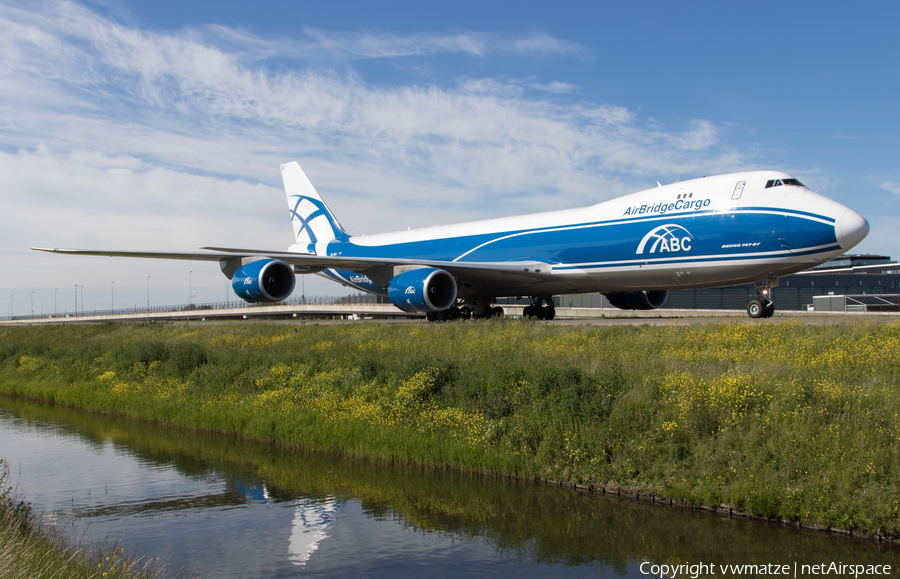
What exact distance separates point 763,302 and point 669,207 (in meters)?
4.21

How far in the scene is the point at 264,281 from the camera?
24.7 metres

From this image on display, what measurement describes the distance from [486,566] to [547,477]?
11.4ft

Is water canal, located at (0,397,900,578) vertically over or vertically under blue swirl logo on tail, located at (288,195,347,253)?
under

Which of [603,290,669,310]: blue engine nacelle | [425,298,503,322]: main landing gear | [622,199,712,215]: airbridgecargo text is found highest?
[622,199,712,215]: airbridgecargo text

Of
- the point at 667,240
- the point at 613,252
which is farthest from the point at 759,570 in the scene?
the point at 613,252

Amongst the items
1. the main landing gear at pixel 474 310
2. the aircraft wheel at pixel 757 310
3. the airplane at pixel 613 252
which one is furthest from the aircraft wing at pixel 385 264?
the aircraft wheel at pixel 757 310

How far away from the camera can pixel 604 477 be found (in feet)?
33.3

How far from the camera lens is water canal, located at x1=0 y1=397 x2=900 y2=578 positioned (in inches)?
300

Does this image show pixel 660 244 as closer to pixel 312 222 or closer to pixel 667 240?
pixel 667 240

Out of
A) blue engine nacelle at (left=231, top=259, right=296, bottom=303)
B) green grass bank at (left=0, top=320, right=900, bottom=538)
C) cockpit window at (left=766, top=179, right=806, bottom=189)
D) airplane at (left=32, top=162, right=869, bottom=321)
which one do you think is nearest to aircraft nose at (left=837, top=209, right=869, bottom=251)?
airplane at (left=32, top=162, right=869, bottom=321)

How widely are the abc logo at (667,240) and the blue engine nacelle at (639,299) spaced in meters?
6.26

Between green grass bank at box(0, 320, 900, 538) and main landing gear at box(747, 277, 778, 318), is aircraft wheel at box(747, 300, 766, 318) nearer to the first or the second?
main landing gear at box(747, 277, 778, 318)

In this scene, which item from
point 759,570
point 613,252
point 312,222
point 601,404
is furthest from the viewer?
point 312,222

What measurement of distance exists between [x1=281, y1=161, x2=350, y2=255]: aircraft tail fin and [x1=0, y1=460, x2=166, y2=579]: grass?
93.9ft
